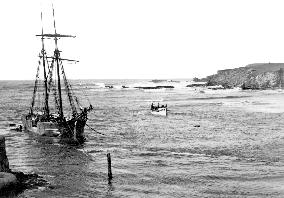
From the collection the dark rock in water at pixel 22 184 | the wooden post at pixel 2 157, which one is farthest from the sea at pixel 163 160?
the wooden post at pixel 2 157

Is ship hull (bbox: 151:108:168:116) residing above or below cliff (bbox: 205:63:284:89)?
below

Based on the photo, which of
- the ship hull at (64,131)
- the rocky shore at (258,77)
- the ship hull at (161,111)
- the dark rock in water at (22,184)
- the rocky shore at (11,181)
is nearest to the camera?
the rocky shore at (11,181)

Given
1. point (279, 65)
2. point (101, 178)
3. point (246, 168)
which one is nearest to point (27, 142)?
point (101, 178)

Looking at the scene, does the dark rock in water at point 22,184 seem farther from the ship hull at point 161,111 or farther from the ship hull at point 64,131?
the ship hull at point 161,111

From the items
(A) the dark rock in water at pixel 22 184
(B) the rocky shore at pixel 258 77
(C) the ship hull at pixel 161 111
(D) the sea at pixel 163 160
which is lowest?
(D) the sea at pixel 163 160

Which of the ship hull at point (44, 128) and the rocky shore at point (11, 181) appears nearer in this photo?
the rocky shore at point (11, 181)

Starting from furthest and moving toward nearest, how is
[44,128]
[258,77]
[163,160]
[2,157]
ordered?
1. [258,77]
2. [44,128]
3. [163,160]
4. [2,157]

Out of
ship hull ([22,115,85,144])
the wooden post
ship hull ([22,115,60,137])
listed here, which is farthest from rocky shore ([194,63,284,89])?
the wooden post

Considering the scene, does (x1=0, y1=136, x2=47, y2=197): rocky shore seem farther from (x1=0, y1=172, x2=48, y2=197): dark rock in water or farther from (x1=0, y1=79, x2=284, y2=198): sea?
(x1=0, y1=79, x2=284, y2=198): sea

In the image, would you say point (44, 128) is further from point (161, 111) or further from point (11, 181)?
point (161, 111)

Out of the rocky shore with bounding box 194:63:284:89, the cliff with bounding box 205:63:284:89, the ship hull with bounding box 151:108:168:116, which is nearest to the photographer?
the ship hull with bounding box 151:108:168:116

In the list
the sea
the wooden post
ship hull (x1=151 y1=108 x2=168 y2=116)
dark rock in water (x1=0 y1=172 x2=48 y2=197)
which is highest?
the wooden post

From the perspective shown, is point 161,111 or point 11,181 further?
point 161,111

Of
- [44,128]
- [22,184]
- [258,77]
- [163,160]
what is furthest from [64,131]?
[258,77]
